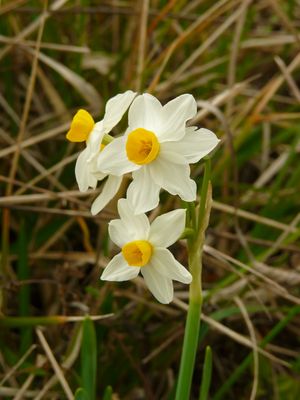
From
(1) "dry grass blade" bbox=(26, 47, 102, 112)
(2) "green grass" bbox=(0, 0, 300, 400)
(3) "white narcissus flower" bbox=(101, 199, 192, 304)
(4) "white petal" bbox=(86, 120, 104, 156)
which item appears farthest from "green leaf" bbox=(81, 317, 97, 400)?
(1) "dry grass blade" bbox=(26, 47, 102, 112)

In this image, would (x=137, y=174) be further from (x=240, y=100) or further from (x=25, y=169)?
(x=240, y=100)

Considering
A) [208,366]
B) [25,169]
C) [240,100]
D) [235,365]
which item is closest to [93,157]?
[208,366]

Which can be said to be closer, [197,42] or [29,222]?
[29,222]

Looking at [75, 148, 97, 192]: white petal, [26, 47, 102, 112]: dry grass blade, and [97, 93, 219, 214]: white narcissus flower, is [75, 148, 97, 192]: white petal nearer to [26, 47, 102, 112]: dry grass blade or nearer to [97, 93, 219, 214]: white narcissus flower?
[97, 93, 219, 214]: white narcissus flower

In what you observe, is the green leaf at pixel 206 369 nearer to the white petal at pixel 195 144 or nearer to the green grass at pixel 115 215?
the green grass at pixel 115 215

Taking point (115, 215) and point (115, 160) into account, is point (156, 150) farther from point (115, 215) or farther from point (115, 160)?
point (115, 215)

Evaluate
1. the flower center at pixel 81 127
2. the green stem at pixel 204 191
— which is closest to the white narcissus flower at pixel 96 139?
the flower center at pixel 81 127

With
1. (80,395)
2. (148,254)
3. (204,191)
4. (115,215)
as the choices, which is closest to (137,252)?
(148,254)
